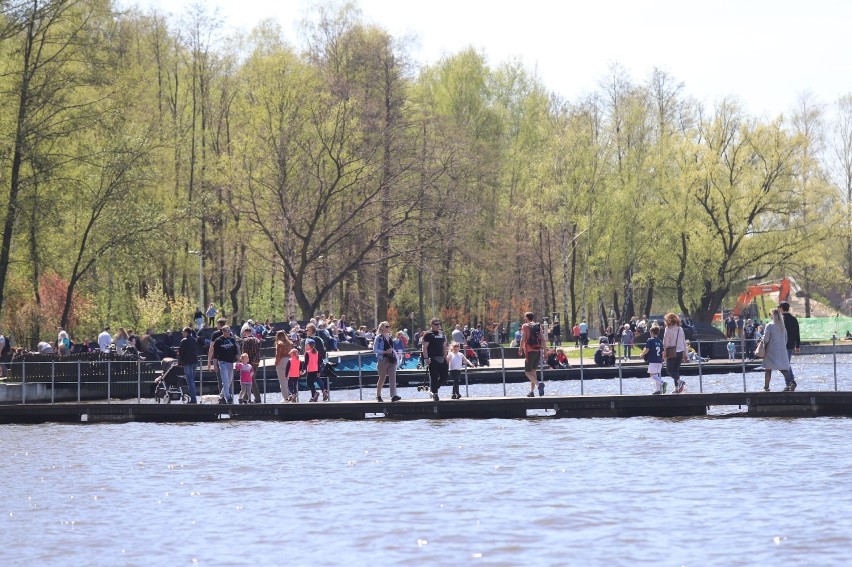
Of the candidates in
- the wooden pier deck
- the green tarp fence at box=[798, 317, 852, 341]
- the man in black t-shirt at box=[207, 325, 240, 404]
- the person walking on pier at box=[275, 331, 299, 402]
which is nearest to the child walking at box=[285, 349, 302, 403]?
the person walking on pier at box=[275, 331, 299, 402]

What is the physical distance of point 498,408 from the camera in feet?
105

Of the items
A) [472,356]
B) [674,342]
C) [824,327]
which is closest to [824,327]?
[824,327]

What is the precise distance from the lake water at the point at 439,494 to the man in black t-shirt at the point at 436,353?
1.10 meters

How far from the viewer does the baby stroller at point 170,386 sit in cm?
3784

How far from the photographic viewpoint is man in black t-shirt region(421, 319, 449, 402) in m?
31.6

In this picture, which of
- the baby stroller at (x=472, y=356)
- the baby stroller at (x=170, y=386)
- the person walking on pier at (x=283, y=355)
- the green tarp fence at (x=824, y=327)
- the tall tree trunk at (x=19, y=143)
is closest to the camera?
the person walking on pier at (x=283, y=355)

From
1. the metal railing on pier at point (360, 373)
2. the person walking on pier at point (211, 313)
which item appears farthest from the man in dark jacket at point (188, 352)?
the person walking on pier at point (211, 313)

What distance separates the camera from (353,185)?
228ft

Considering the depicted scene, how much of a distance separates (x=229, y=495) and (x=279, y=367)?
37.7 feet

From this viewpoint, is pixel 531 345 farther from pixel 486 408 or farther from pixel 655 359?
pixel 655 359

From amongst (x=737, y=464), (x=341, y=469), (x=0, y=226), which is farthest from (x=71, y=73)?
(x=737, y=464)

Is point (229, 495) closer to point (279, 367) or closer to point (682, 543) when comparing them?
point (682, 543)

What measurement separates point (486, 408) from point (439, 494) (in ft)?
33.3

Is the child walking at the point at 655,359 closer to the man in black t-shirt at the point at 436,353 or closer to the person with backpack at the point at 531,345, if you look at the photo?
the person with backpack at the point at 531,345
